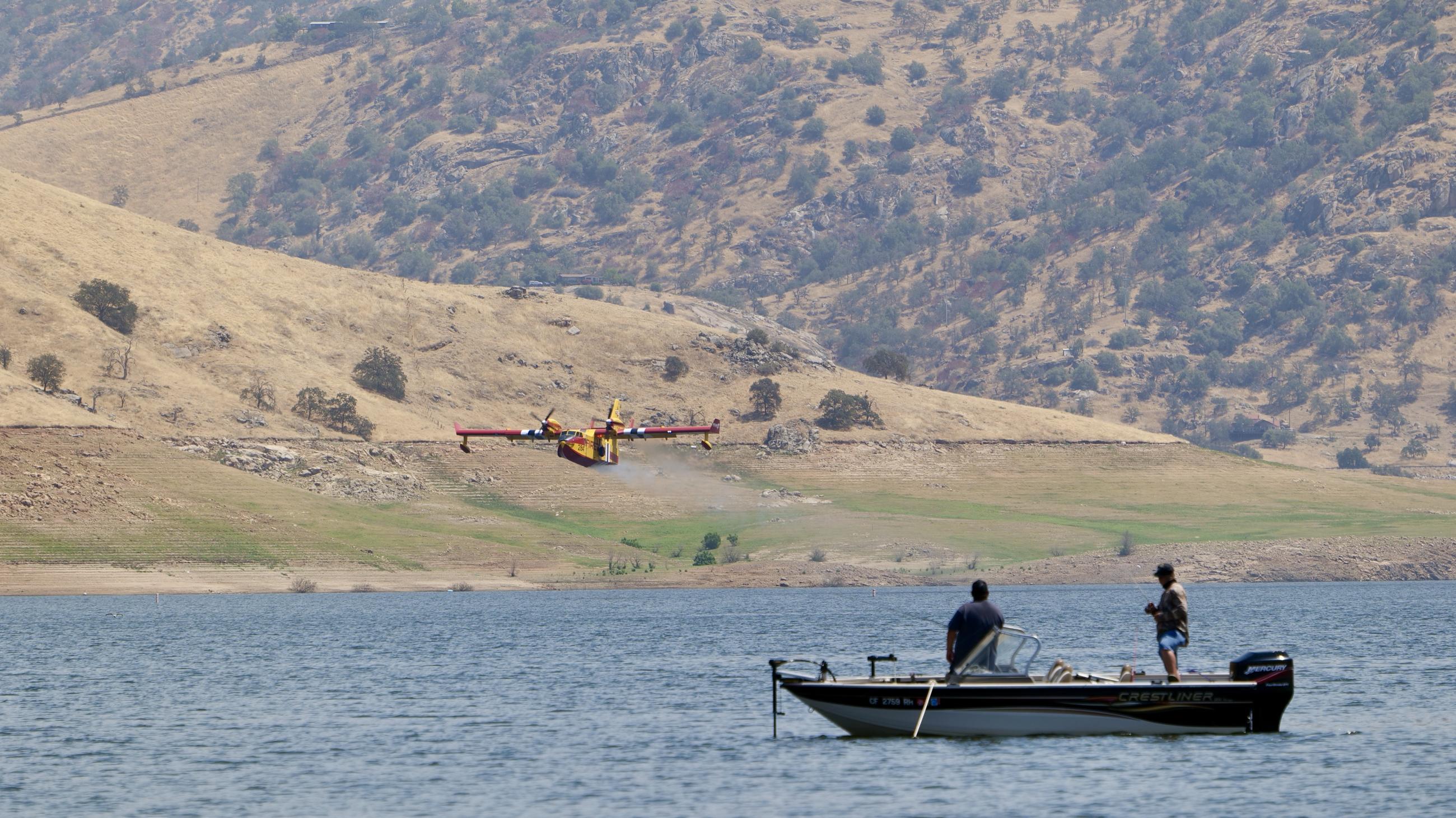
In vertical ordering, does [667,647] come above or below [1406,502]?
Answer: below

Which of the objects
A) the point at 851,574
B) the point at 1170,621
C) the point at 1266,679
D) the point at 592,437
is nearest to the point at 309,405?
the point at 851,574

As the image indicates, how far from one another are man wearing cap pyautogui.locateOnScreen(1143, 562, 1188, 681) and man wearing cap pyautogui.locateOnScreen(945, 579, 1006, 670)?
405 centimetres

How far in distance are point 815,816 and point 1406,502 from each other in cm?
16364

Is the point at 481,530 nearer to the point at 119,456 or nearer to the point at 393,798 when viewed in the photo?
the point at 119,456

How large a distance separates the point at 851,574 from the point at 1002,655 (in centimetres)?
10800

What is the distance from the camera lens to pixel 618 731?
5644 centimetres

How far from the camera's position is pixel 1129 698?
48.8 m

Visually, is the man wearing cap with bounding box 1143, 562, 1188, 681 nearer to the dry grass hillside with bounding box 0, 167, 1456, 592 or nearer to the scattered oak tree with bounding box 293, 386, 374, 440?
the dry grass hillside with bounding box 0, 167, 1456, 592

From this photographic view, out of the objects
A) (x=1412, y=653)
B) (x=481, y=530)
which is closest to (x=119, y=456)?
(x=481, y=530)

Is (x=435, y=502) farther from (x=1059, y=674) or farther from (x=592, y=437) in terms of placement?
(x=1059, y=674)

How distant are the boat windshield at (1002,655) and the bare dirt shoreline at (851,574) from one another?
330 feet

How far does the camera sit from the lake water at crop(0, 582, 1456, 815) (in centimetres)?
4422

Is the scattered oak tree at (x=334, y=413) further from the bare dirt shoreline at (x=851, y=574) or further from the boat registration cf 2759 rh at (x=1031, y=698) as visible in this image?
the boat registration cf 2759 rh at (x=1031, y=698)

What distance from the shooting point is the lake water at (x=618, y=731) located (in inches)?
1741
